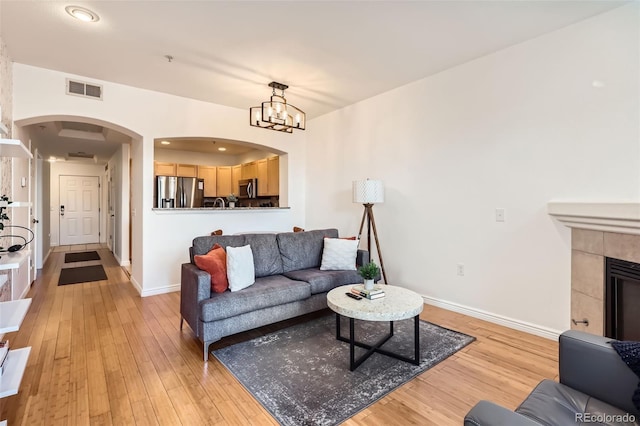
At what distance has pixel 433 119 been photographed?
143 inches

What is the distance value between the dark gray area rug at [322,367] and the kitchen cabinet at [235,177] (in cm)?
497

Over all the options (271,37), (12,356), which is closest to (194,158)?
(271,37)

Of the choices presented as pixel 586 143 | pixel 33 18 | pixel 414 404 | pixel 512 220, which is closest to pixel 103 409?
pixel 414 404

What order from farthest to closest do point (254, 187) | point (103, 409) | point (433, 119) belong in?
1. point (254, 187)
2. point (433, 119)
3. point (103, 409)

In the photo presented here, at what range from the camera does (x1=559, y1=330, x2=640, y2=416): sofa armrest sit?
1.26 metres

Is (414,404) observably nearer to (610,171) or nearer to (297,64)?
(610,171)

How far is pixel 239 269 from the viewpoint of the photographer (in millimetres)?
2766

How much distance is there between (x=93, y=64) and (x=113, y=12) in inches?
47.0

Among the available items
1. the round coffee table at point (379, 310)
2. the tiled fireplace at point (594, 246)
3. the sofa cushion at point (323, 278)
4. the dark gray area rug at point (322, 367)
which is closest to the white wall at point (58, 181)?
the sofa cushion at point (323, 278)

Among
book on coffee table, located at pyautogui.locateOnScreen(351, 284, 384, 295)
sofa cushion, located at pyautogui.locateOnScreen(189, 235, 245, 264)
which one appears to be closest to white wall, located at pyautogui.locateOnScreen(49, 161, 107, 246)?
sofa cushion, located at pyautogui.locateOnScreen(189, 235, 245, 264)

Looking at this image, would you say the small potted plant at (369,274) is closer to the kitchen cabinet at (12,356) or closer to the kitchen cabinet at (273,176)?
the kitchen cabinet at (12,356)

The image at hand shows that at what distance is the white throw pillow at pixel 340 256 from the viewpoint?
11.5 feet

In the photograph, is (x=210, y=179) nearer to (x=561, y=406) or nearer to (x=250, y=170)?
(x=250, y=170)

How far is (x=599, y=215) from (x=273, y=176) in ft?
15.8
